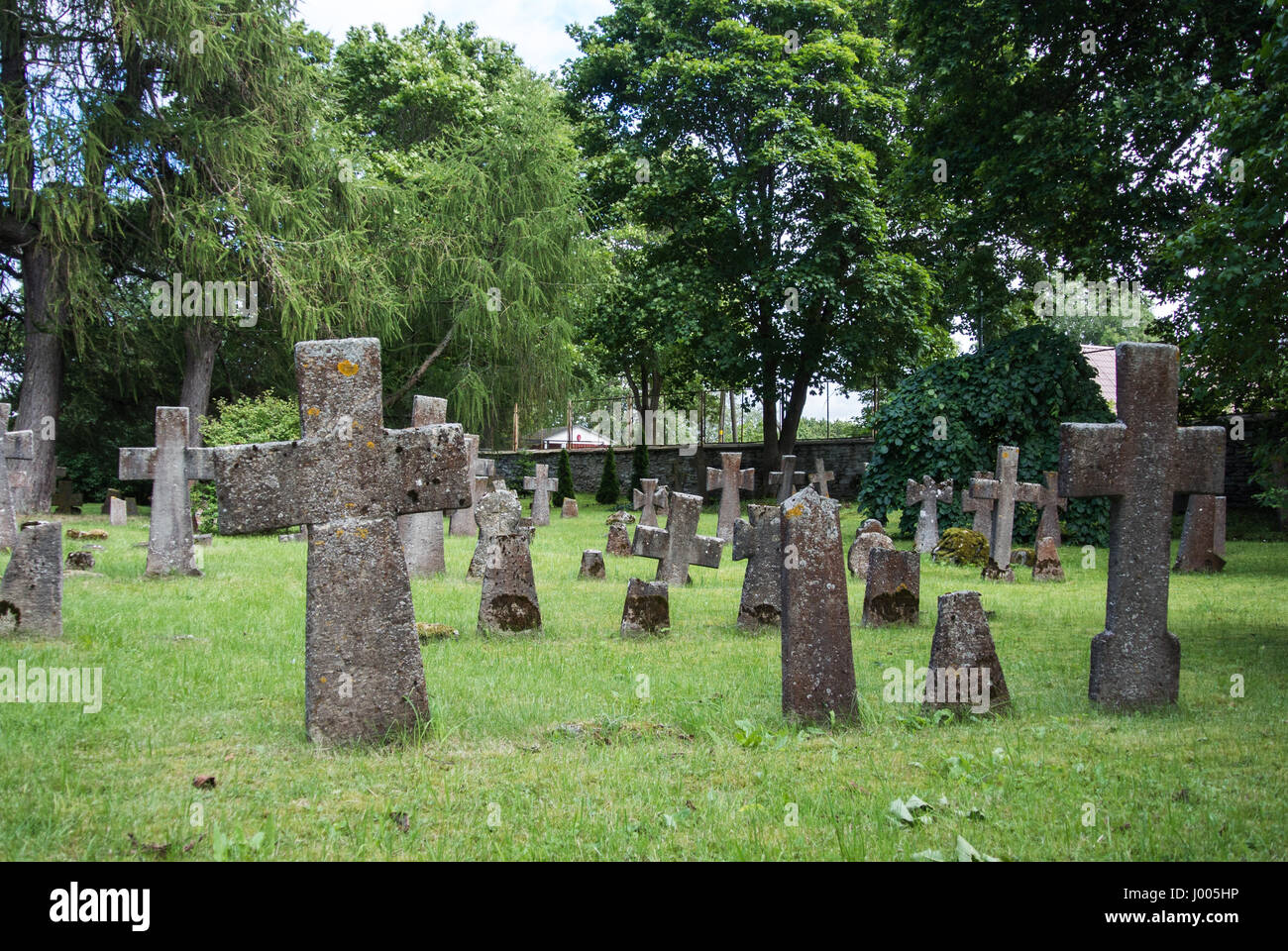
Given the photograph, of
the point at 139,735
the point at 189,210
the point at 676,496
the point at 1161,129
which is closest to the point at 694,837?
the point at 139,735

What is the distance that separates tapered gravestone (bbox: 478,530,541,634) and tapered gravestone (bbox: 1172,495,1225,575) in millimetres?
11169

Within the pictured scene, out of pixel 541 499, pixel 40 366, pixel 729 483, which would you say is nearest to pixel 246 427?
pixel 40 366

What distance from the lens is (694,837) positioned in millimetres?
3885

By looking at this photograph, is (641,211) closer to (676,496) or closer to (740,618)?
(676,496)

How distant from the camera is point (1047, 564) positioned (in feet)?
44.7

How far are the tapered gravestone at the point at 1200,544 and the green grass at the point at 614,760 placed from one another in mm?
6596

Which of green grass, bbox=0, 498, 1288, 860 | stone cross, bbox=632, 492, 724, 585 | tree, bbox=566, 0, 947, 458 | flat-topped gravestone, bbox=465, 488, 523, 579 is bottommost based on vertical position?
green grass, bbox=0, 498, 1288, 860

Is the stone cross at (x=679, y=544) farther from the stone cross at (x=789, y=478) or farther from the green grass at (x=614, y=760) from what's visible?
the stone cross at (x=789, y=478)

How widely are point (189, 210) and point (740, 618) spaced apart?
733 inches

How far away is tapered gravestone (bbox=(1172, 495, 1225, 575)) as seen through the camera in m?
14.9

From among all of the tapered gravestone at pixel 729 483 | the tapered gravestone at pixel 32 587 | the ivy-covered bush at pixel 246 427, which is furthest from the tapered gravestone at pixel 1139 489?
the ivy-covered bush at pixel 246 427

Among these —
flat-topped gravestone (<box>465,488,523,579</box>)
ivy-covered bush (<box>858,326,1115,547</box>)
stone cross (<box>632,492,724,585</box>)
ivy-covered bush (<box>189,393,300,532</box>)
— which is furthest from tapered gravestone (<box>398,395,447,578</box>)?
ivy-covered bush (<box>858,326,1115,547</box>)

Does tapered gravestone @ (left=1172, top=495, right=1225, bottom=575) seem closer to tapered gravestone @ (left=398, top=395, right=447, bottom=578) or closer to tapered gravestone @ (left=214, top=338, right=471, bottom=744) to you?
tapered gravestone @ (left=398, top=395, right=447, bottom=578)

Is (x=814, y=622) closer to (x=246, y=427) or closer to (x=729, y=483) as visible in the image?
(x=729, y=483)
